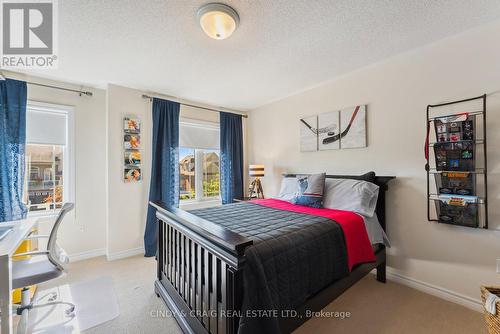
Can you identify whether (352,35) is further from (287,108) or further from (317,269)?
(317,269)

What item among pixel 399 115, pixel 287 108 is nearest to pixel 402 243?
pixel 399 115

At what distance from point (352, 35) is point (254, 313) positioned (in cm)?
236

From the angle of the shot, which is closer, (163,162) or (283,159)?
(163,162)

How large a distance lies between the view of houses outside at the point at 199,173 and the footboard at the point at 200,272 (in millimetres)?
1773

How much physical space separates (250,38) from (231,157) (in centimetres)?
250

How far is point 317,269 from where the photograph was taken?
1521mm

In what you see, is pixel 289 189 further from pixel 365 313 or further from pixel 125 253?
pixel 125 253

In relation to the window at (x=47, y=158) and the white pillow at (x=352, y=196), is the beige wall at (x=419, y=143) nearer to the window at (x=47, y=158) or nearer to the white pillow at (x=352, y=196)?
the white pillow at (x=352, y=196)

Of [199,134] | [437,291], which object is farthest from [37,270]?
[437,291]

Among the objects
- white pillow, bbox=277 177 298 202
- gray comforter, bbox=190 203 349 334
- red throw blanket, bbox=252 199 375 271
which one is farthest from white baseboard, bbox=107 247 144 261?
red throw blanket, bbox=252 199 375 271

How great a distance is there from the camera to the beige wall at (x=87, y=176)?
2947 millimetres

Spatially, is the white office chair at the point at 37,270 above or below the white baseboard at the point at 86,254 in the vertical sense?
above

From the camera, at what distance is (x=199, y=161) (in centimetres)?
406

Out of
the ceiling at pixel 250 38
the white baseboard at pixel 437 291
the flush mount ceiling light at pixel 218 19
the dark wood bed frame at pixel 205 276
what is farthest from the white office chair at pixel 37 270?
the white baseboard at pixel 437 291
